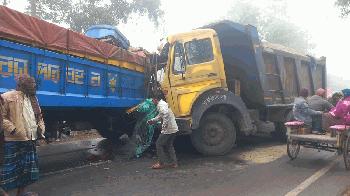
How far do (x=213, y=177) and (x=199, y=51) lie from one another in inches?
122

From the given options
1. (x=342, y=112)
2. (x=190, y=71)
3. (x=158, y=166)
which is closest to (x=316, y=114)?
(x=342, y=112)

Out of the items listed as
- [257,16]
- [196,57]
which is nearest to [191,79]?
[196,57]

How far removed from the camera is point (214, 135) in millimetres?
8195

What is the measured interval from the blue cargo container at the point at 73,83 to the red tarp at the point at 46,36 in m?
0.13

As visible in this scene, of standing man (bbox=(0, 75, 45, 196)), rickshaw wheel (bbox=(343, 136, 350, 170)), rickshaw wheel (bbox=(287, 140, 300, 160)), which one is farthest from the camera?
rickshaw wheel (bbox=(287, 140, 300, 160))

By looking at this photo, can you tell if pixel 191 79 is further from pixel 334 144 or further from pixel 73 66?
pixel 334 144

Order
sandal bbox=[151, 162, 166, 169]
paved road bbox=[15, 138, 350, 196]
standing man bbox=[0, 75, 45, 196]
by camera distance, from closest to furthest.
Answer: standing man bbox=[0, 75, 45, 196], paved road bbox=[15, 138, 350, 196], sandal bbox=[151, 162, 166, 169]

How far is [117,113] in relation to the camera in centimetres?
869

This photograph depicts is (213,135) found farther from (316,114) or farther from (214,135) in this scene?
(316,114)

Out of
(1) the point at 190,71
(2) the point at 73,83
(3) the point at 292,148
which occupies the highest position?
(1) the point at 190,71

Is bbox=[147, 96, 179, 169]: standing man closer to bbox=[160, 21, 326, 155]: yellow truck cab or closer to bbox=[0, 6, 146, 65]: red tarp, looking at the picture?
bbox=[160, 21, 326, 155]: yellow truck cab

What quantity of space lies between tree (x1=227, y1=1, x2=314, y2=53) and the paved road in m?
29.6

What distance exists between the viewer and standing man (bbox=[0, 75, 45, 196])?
472 centimetres

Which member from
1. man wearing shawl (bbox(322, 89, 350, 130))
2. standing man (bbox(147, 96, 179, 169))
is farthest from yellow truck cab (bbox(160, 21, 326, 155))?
man wearing shawl (bbox(322, 89, 350, 130))
